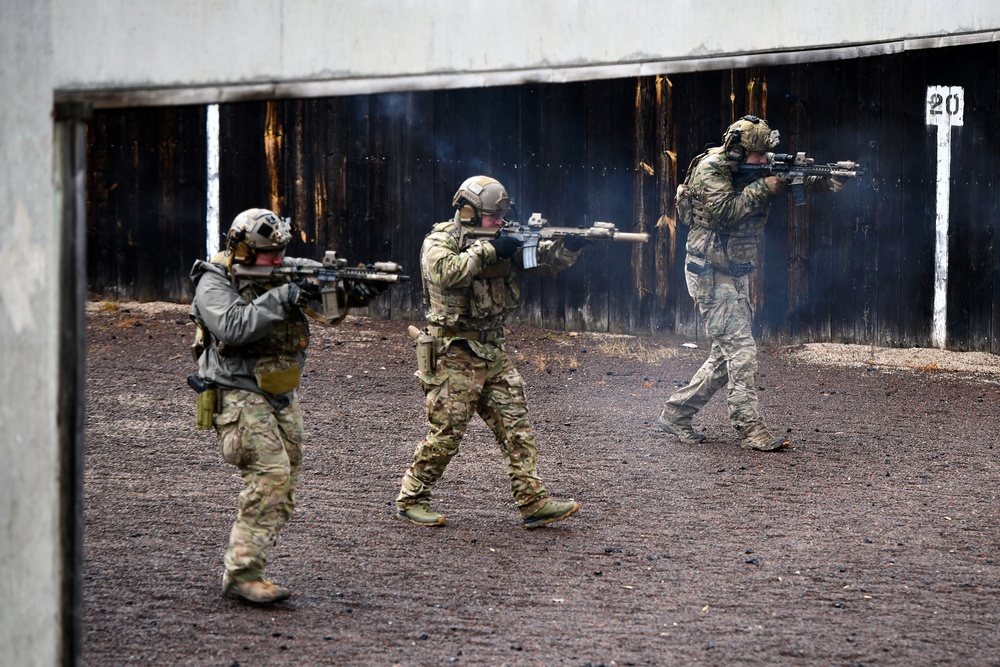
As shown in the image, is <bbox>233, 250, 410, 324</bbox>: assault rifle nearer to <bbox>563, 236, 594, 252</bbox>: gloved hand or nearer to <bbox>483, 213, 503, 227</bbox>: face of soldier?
<bbox>483, 213, 503, 227</bbox>: face of soldier

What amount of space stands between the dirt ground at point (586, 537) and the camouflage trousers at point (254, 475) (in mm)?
283

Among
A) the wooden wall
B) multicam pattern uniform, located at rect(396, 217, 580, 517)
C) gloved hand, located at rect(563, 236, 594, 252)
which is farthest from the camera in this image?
the wooden wall

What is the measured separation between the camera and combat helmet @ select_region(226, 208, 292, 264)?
233 inches

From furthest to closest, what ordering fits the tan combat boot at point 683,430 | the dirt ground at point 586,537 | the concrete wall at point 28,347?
the tan combat boot at point 683,430, the dirt ground at point 586,537, the concrete wall at point 28,347

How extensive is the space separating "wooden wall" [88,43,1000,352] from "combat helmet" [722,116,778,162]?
3552 millimetres

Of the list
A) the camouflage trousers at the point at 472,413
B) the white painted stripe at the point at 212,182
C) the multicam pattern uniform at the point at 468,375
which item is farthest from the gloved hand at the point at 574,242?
the white painted stripe at the point at 212,182

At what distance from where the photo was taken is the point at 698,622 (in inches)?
228

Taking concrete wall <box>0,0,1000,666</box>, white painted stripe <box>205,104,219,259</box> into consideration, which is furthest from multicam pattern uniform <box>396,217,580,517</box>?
white painted stripe <box>205,104,219,259</box>

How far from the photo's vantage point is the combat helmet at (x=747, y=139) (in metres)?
9.09

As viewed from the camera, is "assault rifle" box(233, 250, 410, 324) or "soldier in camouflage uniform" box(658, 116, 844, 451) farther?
"soldier in camouflage uniform" box(658, 116, 844, 451)

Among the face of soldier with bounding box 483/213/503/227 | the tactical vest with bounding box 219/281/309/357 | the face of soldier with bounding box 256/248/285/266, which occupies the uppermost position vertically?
the face of soldier with bounding box 483/213/503/227

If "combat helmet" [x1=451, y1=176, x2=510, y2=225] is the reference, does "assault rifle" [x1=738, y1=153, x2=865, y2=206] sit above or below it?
above

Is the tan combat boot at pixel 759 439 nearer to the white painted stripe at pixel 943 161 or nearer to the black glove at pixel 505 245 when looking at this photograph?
the black glove at pixel 505 245

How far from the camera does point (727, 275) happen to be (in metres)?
9.15
